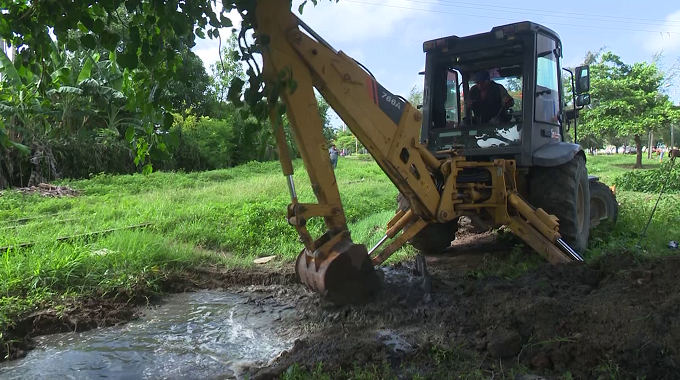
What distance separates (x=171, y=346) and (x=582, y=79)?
18.1 ft

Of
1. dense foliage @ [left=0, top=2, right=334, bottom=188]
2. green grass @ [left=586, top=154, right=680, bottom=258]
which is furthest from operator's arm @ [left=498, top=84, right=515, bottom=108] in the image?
dense foliage @ [left=0, top=2, right=334, bottom=188]

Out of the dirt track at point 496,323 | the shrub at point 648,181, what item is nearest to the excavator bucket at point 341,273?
the dirt track at point 496,323

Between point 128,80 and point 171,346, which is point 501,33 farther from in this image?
point 171,346

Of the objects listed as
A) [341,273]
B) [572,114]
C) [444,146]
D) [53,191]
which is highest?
[572,114]

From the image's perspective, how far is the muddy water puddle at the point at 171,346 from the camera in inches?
137

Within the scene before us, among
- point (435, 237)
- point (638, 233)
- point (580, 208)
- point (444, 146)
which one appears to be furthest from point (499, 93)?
point (638, 233)

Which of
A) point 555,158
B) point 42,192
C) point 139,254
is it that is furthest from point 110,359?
point 42,192

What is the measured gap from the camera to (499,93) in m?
5.95

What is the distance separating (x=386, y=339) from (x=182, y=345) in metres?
1.62

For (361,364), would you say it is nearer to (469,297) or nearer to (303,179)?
(469,297)

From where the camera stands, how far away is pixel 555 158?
5.40 meters

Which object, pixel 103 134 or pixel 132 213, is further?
pixel 103 134

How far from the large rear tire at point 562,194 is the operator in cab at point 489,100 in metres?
0.78

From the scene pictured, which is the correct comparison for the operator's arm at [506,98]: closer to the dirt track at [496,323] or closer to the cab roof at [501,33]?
the cab roof at [501,33]
